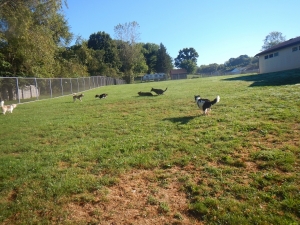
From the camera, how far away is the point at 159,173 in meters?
3.71

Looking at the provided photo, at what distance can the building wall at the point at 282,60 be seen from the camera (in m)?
25.1

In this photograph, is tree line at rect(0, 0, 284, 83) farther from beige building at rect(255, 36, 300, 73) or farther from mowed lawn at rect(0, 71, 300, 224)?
beige building at rect(255, 36, 300, 73)

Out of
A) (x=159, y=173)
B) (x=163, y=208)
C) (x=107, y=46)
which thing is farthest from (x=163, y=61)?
(x=163, y=208)

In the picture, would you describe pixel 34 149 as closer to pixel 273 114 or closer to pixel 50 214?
pixel 50 214

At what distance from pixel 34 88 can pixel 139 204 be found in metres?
18.4

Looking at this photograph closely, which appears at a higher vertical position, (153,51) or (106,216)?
(153,51)

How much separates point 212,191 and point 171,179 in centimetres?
73

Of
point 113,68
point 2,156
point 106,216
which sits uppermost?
point 113,68

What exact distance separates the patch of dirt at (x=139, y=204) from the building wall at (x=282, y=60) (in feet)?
95.3

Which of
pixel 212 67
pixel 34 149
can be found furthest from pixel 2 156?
pixel 212 67

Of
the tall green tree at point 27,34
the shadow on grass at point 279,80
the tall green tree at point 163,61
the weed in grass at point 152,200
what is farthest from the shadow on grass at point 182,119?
the tall green tree at point 163,61

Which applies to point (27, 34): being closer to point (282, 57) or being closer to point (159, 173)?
point (159, 173)

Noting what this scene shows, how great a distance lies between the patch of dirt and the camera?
8.61 feet

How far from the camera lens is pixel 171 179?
3.47m
